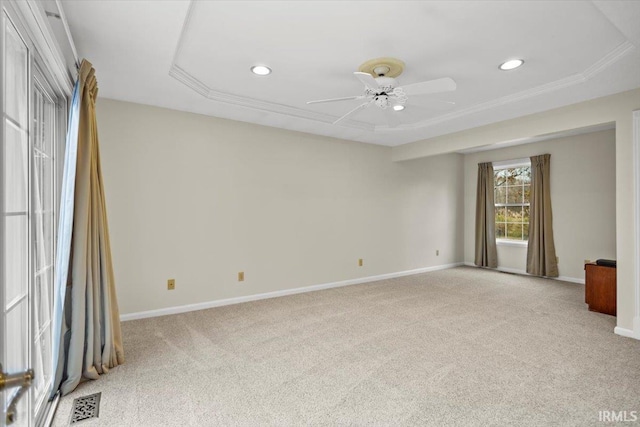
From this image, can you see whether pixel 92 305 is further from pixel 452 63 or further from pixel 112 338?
pixel 452 63

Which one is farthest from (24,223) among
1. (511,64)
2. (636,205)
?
(636,205)

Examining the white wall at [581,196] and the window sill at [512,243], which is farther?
the window sill at [512,243]

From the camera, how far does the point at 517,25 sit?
224cm

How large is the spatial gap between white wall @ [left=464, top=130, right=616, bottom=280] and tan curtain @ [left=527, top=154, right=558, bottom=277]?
110mm

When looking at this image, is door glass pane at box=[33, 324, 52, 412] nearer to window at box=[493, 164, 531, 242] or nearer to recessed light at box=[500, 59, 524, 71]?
recessed light at box=[500, 59, 524, 71]

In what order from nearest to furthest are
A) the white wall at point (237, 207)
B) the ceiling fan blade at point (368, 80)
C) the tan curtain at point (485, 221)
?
the ceiling fan blade at point (368, 80)
the white wall at point (237, 207)
the tan curtain at point (485, 221)

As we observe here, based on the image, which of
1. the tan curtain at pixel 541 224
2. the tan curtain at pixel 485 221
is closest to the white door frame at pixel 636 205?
the tan curtain at pixel 541 224

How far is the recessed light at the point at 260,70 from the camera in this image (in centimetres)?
289

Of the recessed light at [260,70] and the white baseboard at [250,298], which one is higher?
the recessed light at [260,70]

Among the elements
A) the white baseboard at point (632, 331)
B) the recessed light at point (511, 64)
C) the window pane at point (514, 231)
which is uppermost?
the recessed light at point (511, 64)

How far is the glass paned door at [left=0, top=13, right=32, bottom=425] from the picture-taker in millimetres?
1422

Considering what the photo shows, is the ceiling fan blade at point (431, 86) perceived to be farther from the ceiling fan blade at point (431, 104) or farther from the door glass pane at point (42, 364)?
the door glass pane at point (42, 364)

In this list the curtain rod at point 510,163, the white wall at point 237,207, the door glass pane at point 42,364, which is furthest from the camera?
the curtain rod at point 510,163

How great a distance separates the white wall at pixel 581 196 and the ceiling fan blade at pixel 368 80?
4667 millimetres
